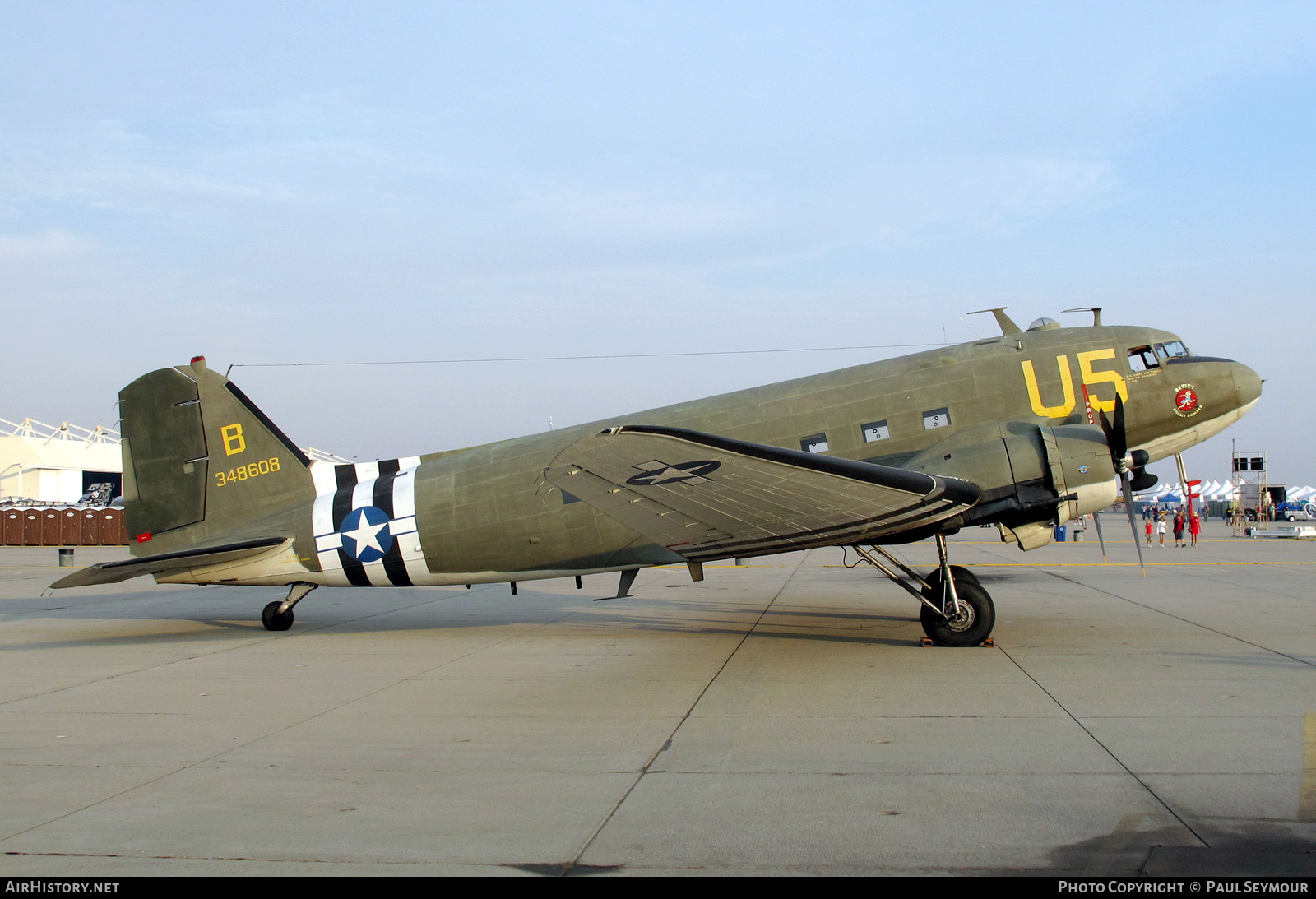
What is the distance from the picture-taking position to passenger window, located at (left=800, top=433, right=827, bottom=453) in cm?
1198

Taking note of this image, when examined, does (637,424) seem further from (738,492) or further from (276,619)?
(276,619)

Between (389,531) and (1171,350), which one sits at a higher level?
(1171,350)

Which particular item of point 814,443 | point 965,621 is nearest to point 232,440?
point 814,443

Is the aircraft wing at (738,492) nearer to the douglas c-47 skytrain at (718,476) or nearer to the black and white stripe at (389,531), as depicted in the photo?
the douglas c-47 skytrain at (718,476)

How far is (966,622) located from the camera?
10.8 meters

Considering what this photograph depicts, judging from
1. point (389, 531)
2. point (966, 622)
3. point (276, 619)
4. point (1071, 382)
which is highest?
point (1071, 382)

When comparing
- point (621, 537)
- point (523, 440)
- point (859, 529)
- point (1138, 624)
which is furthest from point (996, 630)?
→ point (523, 440)

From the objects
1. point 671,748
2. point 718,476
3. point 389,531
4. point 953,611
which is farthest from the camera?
point 389,531

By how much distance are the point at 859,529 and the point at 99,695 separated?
27.2ft

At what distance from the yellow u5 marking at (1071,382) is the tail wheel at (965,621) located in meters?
2.69

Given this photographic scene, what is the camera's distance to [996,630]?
39.9 ft

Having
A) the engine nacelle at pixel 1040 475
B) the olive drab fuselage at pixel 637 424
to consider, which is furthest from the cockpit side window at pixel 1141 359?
the engine nacelle at pixel 1040 475

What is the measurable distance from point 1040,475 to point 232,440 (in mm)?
11949
